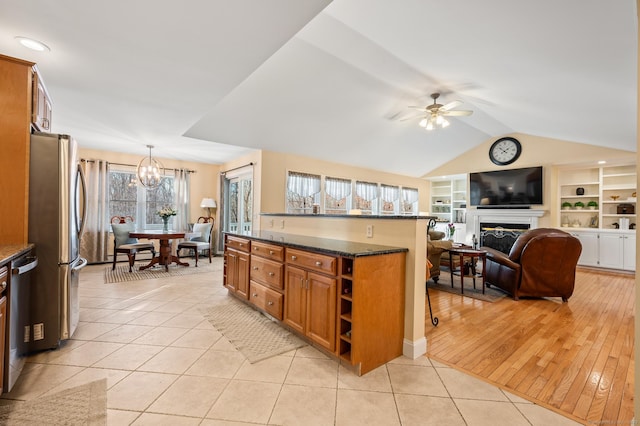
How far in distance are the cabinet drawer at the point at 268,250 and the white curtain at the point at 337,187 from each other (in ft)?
12.6

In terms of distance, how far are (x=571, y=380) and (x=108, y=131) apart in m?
6.49

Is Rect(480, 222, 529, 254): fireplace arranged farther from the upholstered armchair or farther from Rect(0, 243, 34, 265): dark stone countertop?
Rect(0, 243, 34, 265): dark stone countertop

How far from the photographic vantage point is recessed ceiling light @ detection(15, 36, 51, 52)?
7.06 feet

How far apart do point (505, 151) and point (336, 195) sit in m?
4.69

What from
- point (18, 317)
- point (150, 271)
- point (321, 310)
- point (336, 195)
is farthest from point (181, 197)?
point (321, 310)

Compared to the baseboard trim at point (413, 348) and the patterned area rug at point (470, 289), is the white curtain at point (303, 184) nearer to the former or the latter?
the patterned area rug at point (470, 289)

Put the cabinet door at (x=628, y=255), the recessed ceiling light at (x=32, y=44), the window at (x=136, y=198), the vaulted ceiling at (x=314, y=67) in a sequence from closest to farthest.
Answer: the vaulted ceiling at (x=314, y=67) → the recessed ceiling light at (x=32, y=44) → the cabinet door at (x=628, y=255) → the window at (x=136, y=198)

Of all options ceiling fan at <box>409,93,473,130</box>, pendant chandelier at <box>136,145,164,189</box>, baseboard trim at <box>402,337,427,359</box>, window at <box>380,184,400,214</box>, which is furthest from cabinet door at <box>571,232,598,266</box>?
pendant chandelier at <box>136,145,164,189</box>

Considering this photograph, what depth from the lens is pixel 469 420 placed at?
162cm

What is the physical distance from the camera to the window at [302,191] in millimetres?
6188

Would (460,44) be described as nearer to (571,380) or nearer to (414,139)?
(571,380)

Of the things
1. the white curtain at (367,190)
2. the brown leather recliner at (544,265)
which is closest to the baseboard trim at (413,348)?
the brown leather recliner at (544,265)

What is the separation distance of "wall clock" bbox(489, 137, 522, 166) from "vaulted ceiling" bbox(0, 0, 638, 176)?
1.23 metres

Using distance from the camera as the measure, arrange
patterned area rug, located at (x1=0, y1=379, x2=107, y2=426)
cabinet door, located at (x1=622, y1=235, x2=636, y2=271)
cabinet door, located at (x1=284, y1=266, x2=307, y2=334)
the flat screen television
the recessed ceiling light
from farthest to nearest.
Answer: the flat screen television < cabinet door, located at (x1=622, y1=235, x2=636, y2=271) < cabinet door, located at (x1=284, y1=266, x2=307, y2=334) < the recessed ceiling light < patterned area rug, located at (x1=0, y1=379, x2=107, y2=426)
